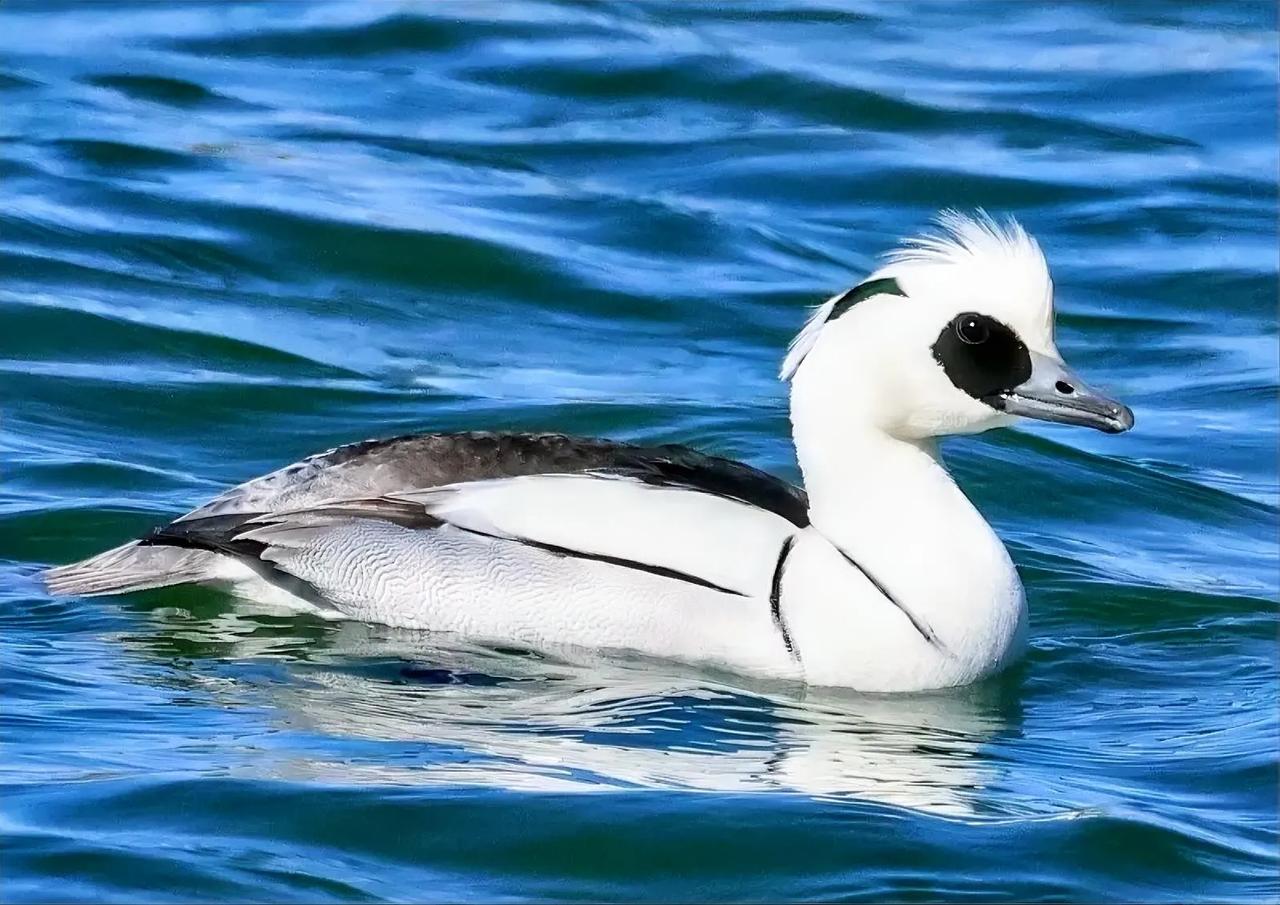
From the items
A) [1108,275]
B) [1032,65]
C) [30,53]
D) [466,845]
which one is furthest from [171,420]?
[1032,65]

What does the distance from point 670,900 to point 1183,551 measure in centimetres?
441

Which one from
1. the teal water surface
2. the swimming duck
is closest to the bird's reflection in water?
the teal water surface

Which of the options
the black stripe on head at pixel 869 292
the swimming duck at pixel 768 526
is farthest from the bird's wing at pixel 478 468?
the black stripe on head at pixel 869 292

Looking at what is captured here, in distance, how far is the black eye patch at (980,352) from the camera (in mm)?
8227

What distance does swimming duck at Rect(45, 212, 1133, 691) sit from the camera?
27.0 ft

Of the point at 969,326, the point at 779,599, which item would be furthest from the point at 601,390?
the point at 969,326

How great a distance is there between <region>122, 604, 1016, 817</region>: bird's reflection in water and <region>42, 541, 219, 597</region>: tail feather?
210 millimetres

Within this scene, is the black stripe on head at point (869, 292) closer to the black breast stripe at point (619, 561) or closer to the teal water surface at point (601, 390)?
the black breast stripe at point (619, 561)

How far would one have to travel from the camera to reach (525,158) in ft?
54.2

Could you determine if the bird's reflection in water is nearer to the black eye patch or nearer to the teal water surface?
the teal water surface

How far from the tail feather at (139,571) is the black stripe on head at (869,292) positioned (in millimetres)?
2347

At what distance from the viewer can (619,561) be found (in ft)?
27.5

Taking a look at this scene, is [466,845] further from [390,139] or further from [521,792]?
[390,139]

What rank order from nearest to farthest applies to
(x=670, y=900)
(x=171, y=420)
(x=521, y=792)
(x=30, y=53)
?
1. (x=670, y=900)
2. (x=521, y=792)
3. (x=171, y=420)
4. (x=30, y=53)
